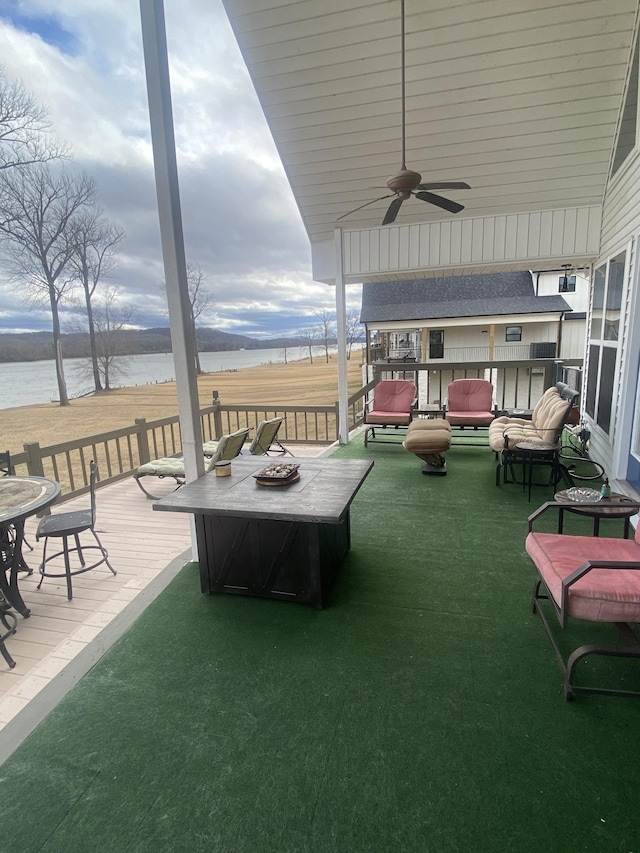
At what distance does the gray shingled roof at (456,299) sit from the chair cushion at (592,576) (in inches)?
473

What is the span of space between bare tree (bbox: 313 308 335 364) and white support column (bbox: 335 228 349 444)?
708 millimetres

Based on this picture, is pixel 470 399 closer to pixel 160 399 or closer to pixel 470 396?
pixel 470 396

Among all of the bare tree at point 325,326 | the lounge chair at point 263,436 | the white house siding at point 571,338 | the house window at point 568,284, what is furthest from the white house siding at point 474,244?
the white house siding at point 571,338

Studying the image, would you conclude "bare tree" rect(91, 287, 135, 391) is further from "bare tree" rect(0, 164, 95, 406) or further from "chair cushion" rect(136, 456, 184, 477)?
"chair cushion" rect(136, 456, 184, 477)

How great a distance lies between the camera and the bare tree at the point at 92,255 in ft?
18.1

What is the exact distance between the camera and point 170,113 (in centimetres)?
250

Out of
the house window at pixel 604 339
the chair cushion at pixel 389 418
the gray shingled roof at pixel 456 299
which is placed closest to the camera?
the house window at pixel 604 339

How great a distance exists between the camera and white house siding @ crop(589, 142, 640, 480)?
3650 millimetres

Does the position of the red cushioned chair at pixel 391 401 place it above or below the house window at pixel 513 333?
below

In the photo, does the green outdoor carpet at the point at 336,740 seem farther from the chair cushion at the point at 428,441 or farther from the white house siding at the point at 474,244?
the white house siding at the point at 474,244

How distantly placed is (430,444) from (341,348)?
2382 mm

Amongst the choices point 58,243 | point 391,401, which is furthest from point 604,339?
point 58,243

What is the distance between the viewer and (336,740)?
62.9 inches

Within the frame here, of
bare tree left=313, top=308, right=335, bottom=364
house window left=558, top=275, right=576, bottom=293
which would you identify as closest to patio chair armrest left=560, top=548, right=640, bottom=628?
bare tree left=313, top=308, right=335, bottom=364
